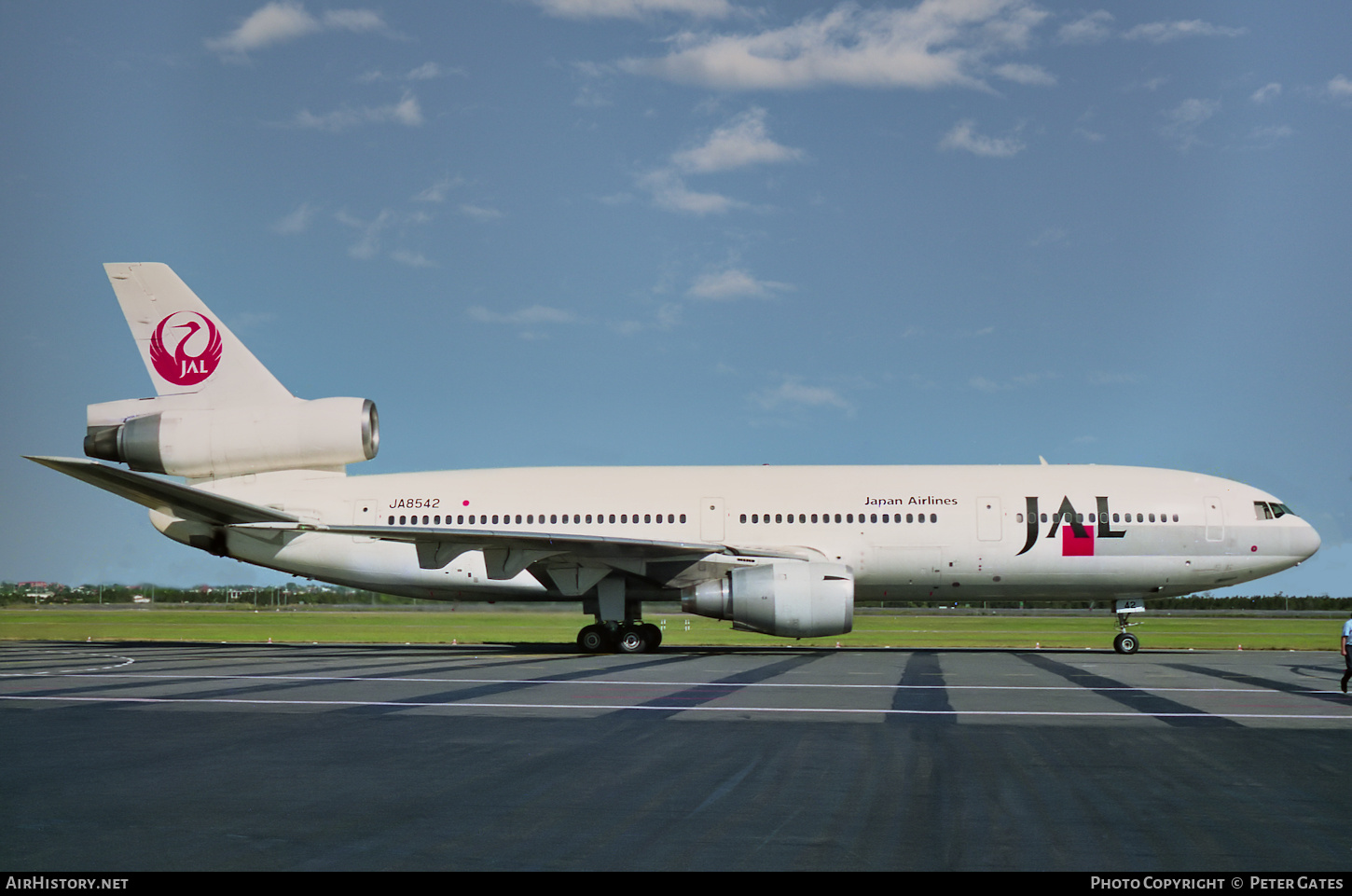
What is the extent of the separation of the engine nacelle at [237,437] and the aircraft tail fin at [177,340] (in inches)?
19.7

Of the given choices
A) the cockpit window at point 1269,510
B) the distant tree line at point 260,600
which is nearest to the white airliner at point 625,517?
the cockpit window at point 1269,510

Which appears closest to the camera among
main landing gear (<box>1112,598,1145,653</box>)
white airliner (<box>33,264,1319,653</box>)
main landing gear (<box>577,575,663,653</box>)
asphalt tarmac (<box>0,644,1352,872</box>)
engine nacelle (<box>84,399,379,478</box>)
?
asphalt tarmac (<box>0,644,1352,872</box>)

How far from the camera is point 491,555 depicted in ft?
75.7

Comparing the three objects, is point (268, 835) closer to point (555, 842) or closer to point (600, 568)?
point (555, 842)

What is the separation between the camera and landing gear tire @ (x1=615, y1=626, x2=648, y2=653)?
24016 mm

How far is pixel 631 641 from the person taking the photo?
78.9 ft

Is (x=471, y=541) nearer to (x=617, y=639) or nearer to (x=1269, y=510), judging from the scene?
(x=617, y=639)

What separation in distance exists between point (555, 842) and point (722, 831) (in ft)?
3.44

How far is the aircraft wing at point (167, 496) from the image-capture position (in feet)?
68.0

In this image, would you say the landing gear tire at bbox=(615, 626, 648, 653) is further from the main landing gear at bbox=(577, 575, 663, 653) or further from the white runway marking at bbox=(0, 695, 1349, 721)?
the white runway marking at bbox=(0, 695, 1349, 721)

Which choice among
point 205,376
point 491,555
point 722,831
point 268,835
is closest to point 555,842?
point 722,831

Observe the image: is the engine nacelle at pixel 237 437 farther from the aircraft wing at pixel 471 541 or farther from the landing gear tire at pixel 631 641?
the landing gear tire at pixel 631 641

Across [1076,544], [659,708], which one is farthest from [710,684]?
[1076,544]

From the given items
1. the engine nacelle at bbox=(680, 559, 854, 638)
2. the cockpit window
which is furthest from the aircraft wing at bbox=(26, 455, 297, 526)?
the cockpit window
